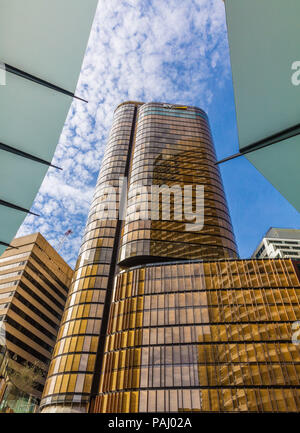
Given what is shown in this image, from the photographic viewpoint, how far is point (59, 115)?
396cm

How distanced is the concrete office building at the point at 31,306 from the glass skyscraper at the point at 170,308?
34.2ft

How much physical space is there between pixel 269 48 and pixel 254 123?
0.81 metres

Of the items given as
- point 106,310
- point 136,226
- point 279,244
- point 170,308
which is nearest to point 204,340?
point 170,308

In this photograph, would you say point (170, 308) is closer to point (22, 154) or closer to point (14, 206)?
point (14, 206)

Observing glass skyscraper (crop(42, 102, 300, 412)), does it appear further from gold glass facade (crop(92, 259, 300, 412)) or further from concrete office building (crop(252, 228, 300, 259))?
concrete office building (crop(252, 228, 300, 259))

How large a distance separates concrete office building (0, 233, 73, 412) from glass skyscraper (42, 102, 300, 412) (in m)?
10.4

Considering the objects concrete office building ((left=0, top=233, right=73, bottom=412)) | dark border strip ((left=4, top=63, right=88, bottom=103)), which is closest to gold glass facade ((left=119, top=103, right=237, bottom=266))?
concrete office building ((left=0, top=233, right=73, bottom=412))

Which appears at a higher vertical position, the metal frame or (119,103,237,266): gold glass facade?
(119,103,237,266): gold glass facade

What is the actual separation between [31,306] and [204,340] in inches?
1576

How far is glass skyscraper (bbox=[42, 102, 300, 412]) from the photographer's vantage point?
33812 mm

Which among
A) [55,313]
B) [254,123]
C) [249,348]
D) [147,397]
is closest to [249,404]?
[249,348]

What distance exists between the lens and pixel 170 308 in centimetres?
4147

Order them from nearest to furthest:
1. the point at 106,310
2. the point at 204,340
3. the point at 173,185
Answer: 1. the point at 204,340
2. the point at 106,310
3. the point at 173,185

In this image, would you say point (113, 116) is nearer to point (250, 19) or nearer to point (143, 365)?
point (143, 365)
